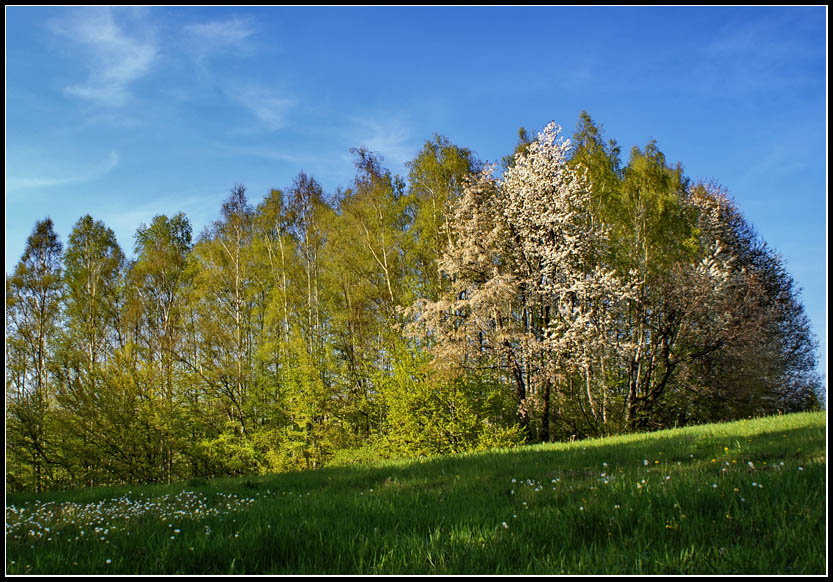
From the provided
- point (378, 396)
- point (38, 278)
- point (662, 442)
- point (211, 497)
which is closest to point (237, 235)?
point (38, 278)

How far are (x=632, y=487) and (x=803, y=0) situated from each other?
14.4 ft

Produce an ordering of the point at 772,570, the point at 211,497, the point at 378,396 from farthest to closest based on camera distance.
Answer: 1. the point at 378,396
2. the point at 211,497
3. the point at 772,570

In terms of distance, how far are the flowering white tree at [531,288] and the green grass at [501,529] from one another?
38.9 ft

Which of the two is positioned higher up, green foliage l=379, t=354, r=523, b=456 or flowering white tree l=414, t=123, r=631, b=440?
flowering white tree l=414, t=123, r=631, b=440

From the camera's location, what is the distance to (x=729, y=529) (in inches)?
145

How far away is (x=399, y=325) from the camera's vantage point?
2081 centimetres

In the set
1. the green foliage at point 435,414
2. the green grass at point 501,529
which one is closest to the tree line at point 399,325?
the green foliage at point 435,414

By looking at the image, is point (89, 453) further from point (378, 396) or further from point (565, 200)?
point (565, 200)

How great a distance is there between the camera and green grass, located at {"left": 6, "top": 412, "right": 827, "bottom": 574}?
3324 mm

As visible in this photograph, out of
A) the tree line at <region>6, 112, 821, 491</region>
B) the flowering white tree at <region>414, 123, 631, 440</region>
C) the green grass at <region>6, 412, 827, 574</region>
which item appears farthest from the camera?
the tree line at <region>6, 112, 821, 491</region>

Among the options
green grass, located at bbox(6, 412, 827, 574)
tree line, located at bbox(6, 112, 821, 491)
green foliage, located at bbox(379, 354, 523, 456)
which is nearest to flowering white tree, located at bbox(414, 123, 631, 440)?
tree line, located at bbox(6, 112, 821, 491)

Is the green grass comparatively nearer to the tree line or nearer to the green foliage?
the green foliage

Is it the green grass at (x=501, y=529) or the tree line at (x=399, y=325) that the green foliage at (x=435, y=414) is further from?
the green grass at (x=501, y=529)

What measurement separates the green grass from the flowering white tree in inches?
467
